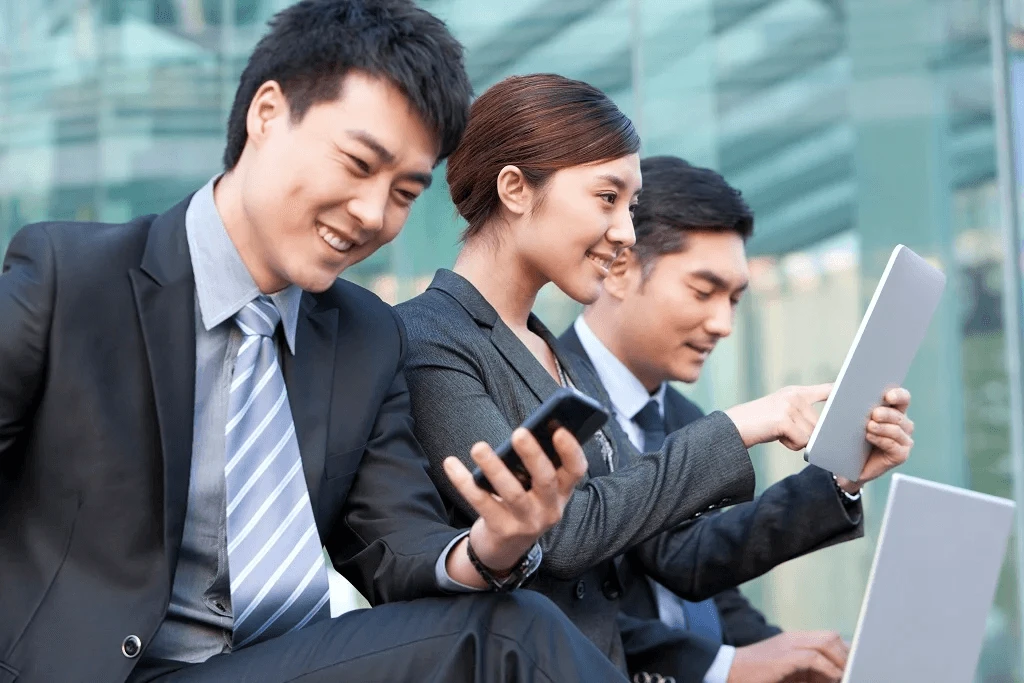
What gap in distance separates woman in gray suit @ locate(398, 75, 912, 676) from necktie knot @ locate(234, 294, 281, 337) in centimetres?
41

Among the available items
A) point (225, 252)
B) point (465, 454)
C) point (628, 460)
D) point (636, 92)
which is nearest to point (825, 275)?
point (636, 92)

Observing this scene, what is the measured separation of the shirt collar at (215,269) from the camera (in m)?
1.83

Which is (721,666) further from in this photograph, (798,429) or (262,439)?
(262,439)

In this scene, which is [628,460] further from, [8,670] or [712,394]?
[712,394]

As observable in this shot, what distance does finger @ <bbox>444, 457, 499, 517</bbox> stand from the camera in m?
1.54

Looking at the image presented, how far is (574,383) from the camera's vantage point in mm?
2570

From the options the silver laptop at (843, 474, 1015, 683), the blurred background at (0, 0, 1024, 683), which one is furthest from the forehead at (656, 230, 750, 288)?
the blurred background at (0, 0, 1024, 683)

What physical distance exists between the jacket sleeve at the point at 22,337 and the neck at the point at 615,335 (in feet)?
5.27

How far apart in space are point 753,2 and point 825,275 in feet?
4.47

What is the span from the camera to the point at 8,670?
1.62 meters

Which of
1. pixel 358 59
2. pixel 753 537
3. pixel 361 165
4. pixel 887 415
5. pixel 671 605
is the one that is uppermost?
pixel 358 59

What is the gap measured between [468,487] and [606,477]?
0.65 meters

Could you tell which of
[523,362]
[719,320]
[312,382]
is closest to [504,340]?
[523,362]

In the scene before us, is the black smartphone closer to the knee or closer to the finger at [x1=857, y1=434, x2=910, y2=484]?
the knee
